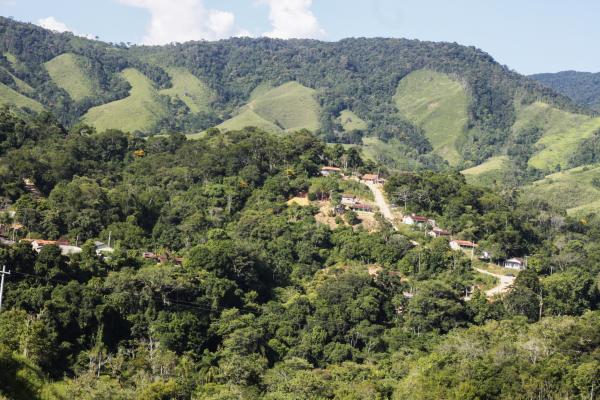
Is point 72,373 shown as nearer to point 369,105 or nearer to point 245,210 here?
point 245,210

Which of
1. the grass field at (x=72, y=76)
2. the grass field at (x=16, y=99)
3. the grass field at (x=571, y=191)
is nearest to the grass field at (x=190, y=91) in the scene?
the grass field at (x=72, y=76)

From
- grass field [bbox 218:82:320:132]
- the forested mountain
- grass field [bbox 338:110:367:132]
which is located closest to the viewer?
the forested mountain

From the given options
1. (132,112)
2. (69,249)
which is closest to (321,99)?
(132,112)

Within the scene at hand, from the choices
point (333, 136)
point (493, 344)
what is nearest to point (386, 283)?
point (493, 344)

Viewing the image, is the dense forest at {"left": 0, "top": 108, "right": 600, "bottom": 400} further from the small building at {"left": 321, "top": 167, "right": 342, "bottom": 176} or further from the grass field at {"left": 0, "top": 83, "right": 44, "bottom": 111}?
the grass field at {"left": 0, "top": 83, "right": 44, "bottom": 111}

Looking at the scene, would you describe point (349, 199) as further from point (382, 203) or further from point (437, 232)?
point (437, 232)

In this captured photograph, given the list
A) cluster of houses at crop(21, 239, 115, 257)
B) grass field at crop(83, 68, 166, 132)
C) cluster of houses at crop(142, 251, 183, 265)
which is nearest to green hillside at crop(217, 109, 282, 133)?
grass field at crop(83, 68, 166, 132)

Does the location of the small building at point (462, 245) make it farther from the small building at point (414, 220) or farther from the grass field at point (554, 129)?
the grass field at point (554, 129)
